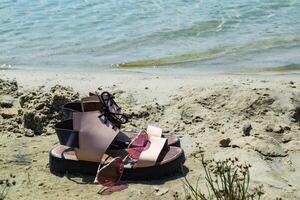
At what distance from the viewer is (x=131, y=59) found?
8484 mm

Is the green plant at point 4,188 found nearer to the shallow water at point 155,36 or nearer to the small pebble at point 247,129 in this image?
the small pebble at point 247,129

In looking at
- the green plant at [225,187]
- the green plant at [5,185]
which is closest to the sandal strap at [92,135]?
the green plant at [5,185]

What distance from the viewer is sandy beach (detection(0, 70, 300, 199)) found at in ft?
12.3

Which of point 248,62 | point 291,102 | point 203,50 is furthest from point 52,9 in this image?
point 291,102

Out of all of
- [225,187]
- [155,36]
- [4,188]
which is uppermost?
[225,187]

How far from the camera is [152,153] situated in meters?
3.91

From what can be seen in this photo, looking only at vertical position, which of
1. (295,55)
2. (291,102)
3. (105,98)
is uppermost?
(105,98)

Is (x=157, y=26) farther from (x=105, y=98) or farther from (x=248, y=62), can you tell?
(x=105, y=98)

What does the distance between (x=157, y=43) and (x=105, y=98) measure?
504cm

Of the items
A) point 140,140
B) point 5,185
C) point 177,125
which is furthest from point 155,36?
point 5,185

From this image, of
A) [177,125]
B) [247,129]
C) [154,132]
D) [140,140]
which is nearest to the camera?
[140,140]

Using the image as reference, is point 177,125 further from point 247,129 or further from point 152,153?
point 152,153

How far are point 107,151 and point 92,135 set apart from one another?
0.20m

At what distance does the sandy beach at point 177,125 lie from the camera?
375 centimetres
